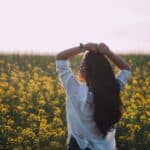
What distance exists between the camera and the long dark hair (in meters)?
4.66

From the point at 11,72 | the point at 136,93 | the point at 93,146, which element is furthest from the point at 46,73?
the point at 93,146

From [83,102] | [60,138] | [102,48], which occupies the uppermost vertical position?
[102,48]

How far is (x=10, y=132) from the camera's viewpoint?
9.45 metres

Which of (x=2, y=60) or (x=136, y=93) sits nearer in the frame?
(x=136, y=93)

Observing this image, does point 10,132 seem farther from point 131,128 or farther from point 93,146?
point 93,146

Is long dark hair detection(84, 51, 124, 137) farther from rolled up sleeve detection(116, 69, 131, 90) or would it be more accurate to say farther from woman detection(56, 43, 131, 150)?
rolled up sleeve detection(116, 69, 131, 90)

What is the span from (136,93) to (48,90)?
1761 mm

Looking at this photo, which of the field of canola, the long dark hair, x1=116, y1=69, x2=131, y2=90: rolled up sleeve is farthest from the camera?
the field of canola

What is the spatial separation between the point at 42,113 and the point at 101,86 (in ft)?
20.2

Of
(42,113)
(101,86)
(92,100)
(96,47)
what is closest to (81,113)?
(92,100)

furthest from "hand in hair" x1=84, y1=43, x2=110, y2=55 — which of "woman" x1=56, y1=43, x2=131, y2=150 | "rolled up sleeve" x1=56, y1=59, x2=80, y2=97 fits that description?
"rolled up sleeve" x1=56, y1=59, x2=80, y2=97

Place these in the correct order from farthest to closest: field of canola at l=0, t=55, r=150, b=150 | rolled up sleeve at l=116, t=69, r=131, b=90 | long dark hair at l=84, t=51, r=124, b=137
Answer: field of canola at l=0, t=55, r=150, b=150 < rolled up sleeve at l=116, t=69, r=131, b=90 < long dark hair at l=84, t=51, r=124, b=137

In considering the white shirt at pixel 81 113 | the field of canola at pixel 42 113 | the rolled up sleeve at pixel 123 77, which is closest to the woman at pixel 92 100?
the white shirt at pixel 81 113

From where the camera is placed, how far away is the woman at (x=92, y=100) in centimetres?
466
